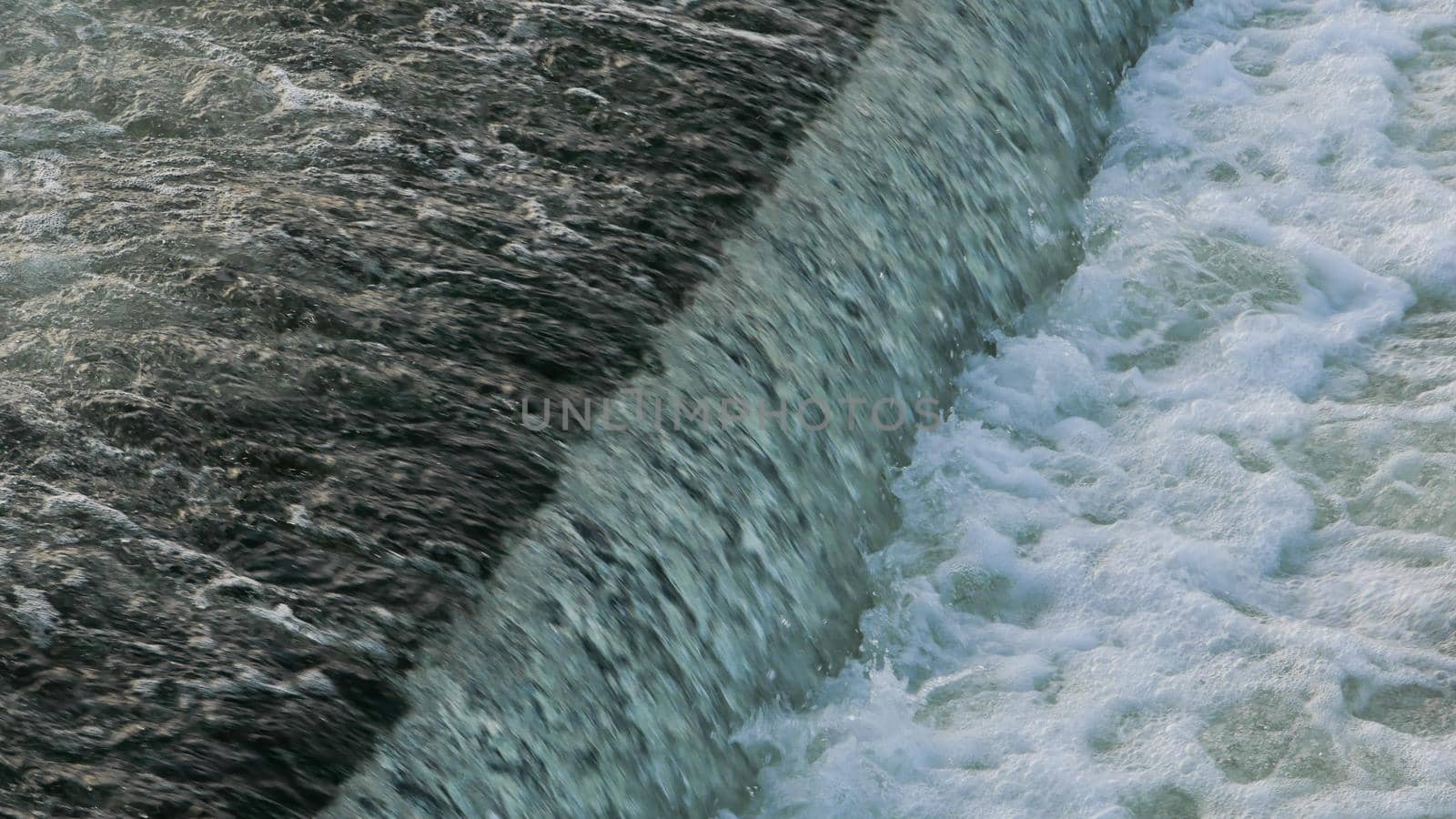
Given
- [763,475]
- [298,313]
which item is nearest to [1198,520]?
[763,475]

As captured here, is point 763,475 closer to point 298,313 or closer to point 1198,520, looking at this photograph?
point 298,313

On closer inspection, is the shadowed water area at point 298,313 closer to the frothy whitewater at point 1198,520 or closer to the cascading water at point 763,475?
the cascading water at point 763,475

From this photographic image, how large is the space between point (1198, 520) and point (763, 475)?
133cm

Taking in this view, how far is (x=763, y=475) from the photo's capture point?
134 inches

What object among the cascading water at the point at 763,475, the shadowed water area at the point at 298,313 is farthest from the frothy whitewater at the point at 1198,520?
the shadowed water area at the point at 298,313

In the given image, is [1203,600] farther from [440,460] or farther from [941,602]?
[440,460]

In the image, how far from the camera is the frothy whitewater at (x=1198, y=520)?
3270 mm

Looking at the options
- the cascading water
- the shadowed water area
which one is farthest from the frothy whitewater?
the shadowed water area

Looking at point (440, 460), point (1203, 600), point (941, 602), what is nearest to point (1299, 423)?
point (1203, 600)

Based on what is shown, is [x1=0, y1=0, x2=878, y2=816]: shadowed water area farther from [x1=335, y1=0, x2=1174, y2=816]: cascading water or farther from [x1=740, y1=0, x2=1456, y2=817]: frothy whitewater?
[x1=740, y1=0, x2=1456, y2=817]: frothy whitewater

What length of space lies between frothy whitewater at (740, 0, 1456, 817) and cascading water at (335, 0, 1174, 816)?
17cm

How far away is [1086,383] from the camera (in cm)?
433

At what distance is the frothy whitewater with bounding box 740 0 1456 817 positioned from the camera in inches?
129

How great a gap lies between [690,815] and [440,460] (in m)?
0.94
